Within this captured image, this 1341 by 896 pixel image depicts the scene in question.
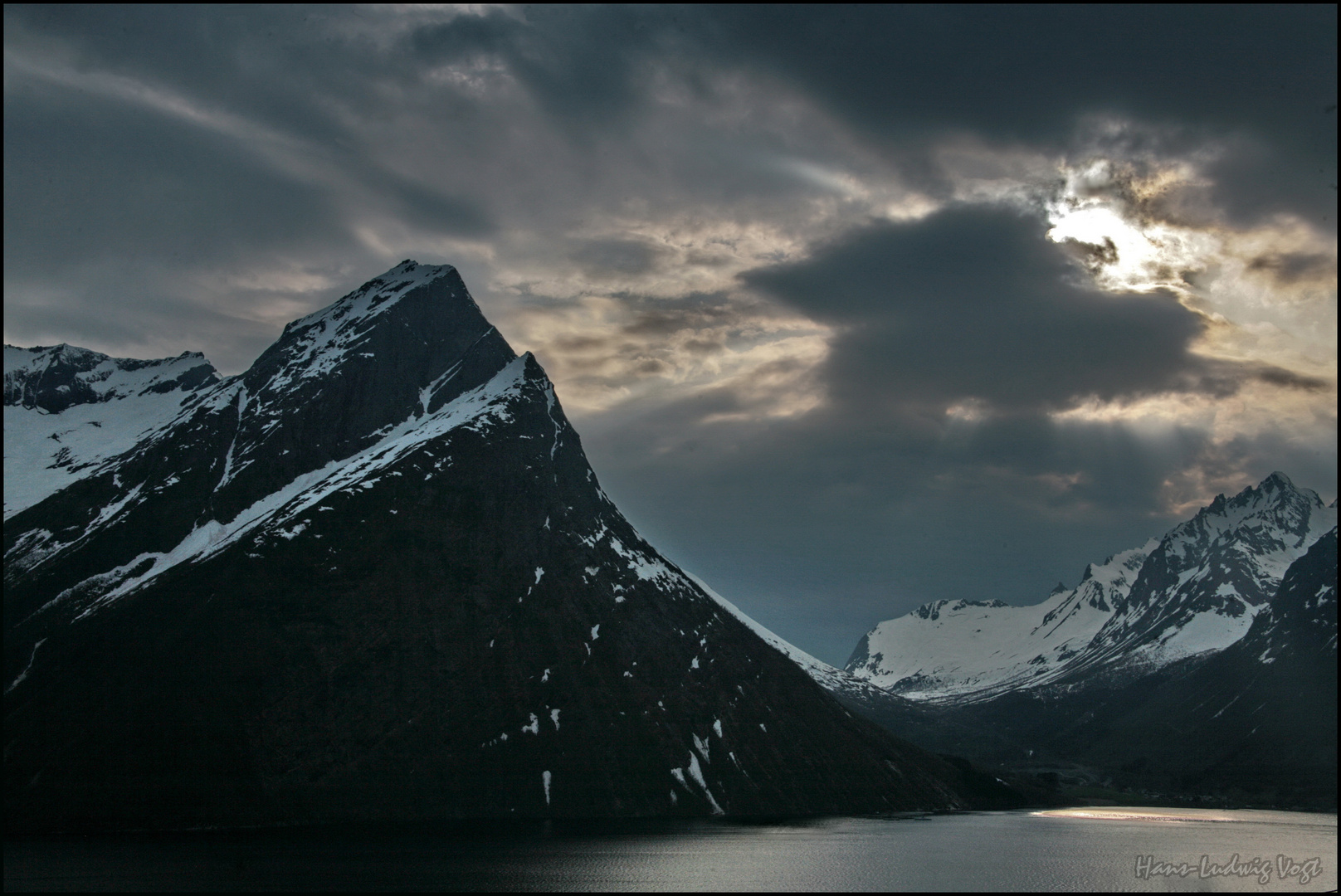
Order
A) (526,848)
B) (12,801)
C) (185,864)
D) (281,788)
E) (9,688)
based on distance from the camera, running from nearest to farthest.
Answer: (185,864), (526,848), (12,801), (281,788), (9,688)

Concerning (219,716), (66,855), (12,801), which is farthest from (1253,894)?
(12,801)

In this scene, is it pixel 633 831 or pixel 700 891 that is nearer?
pixel 700 891

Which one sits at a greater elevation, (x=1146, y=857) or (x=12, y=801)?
(x=12, y=801)

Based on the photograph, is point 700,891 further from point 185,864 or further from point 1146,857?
point 1146,857

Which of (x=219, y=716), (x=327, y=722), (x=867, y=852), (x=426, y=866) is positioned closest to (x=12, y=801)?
(x=219, y=716)

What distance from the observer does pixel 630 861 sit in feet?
464

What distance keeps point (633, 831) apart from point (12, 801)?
106 meters

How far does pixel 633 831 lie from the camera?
18650cm

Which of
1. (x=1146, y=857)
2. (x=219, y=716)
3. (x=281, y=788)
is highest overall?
(x=219, y=716)

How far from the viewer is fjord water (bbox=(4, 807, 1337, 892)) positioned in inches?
4660

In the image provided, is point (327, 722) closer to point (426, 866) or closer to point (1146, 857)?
point (426, 866)

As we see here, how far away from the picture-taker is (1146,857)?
159 m

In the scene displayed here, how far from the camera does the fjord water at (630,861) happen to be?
118m

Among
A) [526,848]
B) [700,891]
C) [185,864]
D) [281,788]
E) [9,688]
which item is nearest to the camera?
[700,891]
